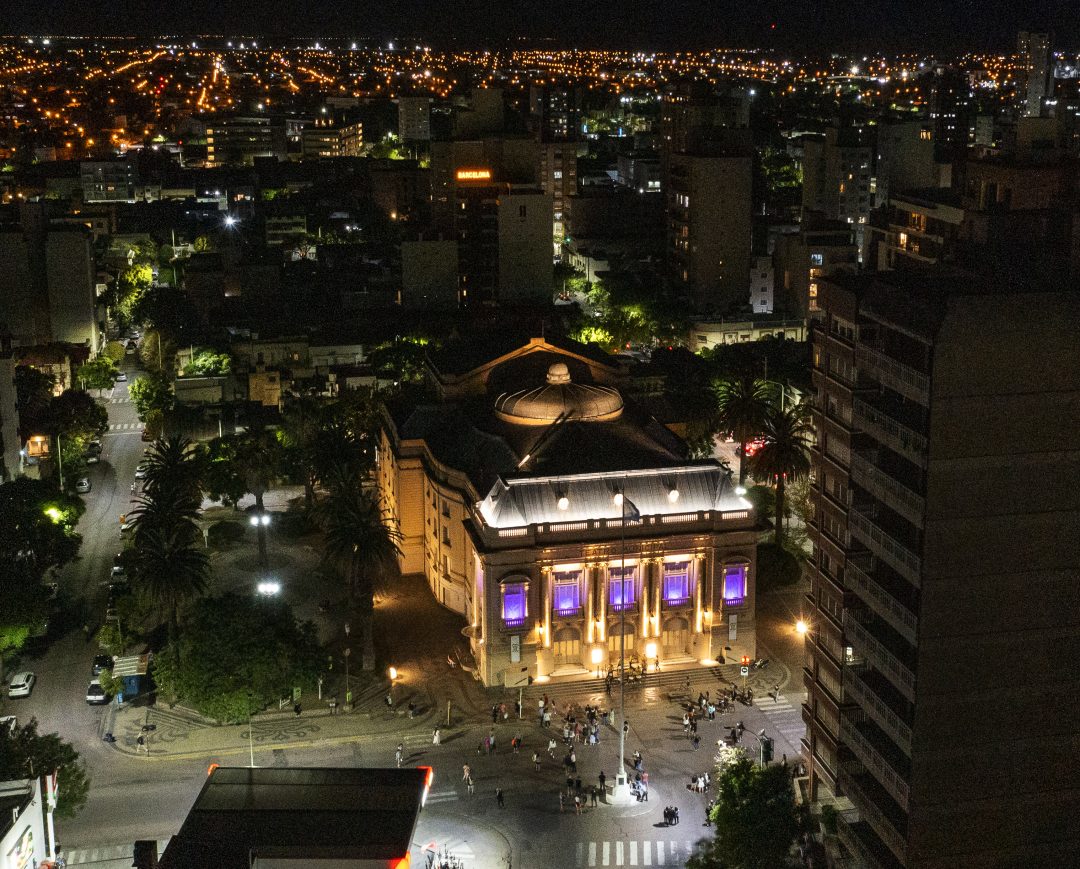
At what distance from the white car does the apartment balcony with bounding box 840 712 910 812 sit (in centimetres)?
5435

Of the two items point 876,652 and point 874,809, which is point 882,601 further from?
point 874,809

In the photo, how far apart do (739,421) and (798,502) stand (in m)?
9.17

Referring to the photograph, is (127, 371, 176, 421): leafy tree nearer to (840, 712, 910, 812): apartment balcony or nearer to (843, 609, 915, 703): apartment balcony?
(843, 609, 915, 703): apartment balcony

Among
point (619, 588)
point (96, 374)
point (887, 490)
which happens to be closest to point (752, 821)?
point (887, 490)

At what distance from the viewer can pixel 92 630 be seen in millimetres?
109062

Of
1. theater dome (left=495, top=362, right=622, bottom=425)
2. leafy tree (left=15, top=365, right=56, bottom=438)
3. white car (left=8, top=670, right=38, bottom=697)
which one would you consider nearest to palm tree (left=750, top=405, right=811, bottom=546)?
→ theater dome (left=495, top=362, right=622, bottom=425)

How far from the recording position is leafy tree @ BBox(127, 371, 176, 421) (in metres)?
161

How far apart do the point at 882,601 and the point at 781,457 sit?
48.3m

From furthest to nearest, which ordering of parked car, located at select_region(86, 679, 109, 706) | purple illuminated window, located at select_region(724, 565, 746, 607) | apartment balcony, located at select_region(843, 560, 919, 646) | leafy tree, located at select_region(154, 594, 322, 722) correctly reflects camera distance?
purple illuminated window, located at select_region(724, 565, 746, 607)
parked car, located at select_region(86, 679, 109, 706)
leafy tree, located at select_region(154, 594, 322, 722)
apartment balcony, located at select_region(843, 560, 919, 646)

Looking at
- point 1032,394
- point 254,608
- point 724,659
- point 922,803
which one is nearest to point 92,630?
point 254,608

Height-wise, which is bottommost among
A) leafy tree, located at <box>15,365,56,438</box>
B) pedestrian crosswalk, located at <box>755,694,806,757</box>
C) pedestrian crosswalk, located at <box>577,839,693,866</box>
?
pedestrian crosswalk, located at <box>577,839,693,866</box>

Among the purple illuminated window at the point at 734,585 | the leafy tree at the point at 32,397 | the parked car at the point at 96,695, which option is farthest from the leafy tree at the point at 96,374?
the purple illuminated window at the point at 734,585

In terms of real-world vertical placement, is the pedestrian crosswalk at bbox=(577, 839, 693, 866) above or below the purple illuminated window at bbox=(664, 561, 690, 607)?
below

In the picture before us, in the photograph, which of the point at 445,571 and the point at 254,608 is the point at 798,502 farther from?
the point at 254,608
